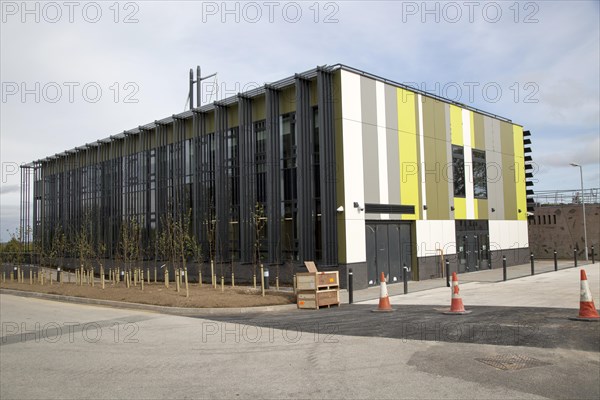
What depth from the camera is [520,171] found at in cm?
3425

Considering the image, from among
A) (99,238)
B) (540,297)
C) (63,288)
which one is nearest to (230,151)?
(63,288)

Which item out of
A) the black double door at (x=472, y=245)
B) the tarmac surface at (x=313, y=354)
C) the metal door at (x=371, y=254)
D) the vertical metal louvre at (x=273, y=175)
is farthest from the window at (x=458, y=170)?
the tarmac surface at (x=313, y=354)

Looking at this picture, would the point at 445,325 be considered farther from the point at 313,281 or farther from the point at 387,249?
the point at 387,249

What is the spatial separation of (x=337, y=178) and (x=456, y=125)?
1047cm

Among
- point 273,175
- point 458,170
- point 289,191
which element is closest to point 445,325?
point 289,191

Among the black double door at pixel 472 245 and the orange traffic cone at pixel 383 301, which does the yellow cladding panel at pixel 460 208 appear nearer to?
the black double door at pixel 472 245

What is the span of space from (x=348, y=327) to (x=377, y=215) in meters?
11.1

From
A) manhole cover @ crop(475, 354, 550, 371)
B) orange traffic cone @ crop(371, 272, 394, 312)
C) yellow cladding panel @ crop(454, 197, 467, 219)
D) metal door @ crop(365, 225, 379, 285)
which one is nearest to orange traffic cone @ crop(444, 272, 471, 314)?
orange traffic cone @ crop(371, 272, 394, 312)

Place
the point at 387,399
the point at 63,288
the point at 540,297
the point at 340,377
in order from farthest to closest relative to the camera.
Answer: the point at 63,288 < the point at 540,297 < the point at 340,377 < the point at 387,399

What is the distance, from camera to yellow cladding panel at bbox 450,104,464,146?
27.6 meters

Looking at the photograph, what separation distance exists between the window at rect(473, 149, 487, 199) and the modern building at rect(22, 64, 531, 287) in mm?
115

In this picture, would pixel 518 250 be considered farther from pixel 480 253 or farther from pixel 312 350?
pixel 312 350

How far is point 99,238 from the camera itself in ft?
111

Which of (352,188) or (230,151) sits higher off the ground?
(230,151)
